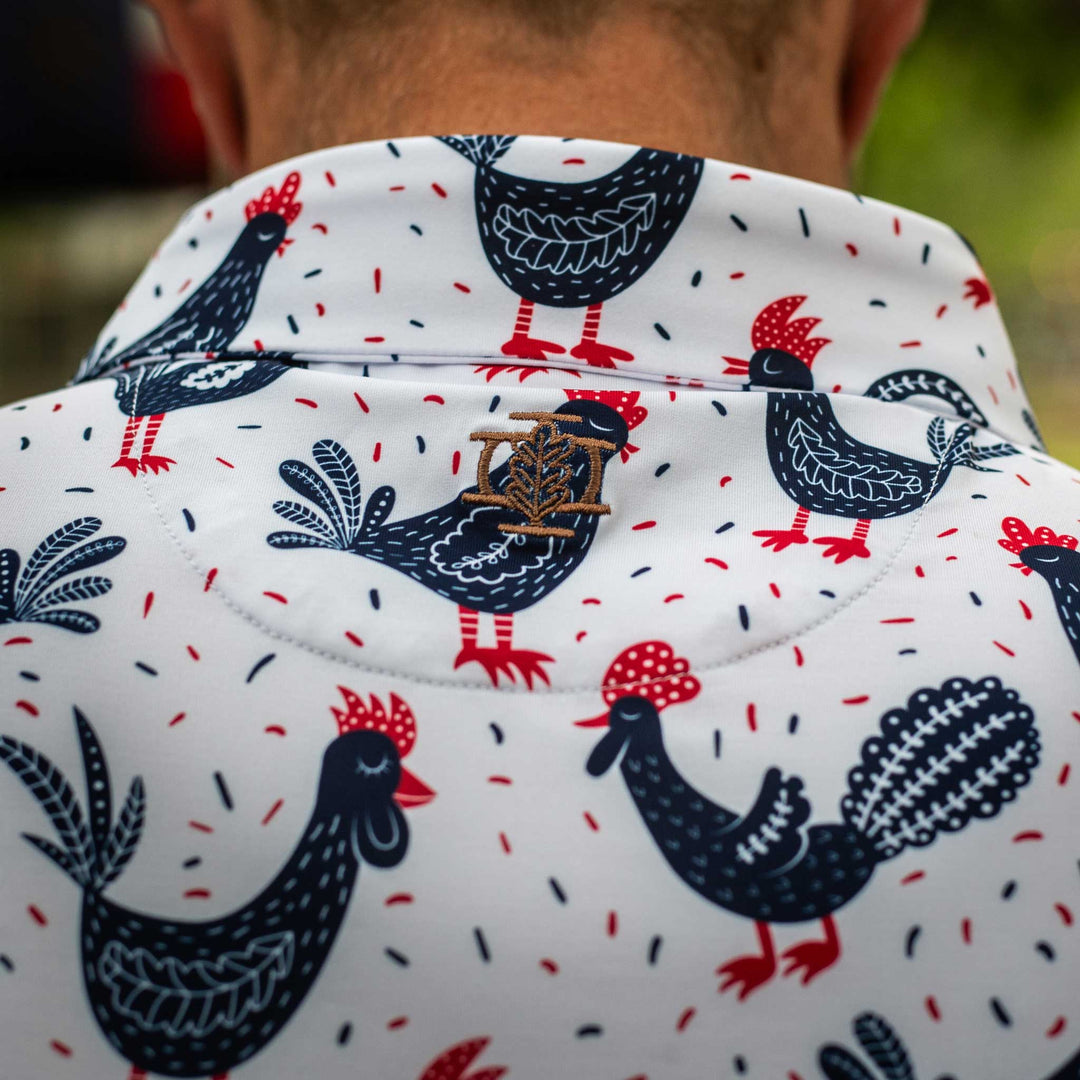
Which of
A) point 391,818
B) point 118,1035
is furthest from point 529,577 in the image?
point 118,1035

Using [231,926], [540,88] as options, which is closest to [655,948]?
[231,926]

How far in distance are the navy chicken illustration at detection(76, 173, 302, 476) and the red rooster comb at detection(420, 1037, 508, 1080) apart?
25 centimetres

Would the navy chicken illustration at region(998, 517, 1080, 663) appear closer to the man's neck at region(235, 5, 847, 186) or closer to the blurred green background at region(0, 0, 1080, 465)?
the man's neck at region(235, 5, 847, 186)

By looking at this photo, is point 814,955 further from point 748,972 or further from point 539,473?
point 539,473

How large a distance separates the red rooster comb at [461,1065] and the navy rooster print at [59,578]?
0.64 feet

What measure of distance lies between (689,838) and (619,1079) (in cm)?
8

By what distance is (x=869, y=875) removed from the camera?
40 centimetres

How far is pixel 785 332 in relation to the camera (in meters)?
Result: 0.49

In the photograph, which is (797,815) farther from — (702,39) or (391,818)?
(702,39)

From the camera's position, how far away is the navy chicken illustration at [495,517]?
44cm

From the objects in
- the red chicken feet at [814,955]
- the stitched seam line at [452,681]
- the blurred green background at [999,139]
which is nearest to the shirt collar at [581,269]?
the stitched seam line at [452,681]

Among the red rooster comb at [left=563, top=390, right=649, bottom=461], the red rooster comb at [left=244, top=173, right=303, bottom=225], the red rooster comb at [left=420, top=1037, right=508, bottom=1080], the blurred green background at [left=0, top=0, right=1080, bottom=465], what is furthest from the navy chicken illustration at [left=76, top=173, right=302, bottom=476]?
the blurred green background at [left=0, top=0, right=1080, bottom=465]

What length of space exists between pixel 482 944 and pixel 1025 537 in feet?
0.85

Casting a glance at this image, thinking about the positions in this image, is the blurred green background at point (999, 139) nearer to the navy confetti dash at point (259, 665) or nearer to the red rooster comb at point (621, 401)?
the red rooster comb at point (621, 401)
